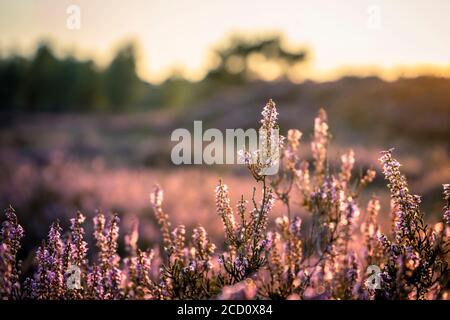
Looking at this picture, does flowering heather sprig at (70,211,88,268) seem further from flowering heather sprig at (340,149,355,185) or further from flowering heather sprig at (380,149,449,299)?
flowering heather sprig at (340,149,355,185)

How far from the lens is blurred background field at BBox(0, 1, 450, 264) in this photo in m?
8.77

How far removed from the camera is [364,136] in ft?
73.6

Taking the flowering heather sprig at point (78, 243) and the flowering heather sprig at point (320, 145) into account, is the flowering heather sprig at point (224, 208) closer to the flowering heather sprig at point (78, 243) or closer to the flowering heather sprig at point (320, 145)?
the flowering heather sprig at point (78, 243)

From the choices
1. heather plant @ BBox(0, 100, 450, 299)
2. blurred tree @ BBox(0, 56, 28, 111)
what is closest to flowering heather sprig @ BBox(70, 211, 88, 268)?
heather plant @ BBox(0, 100, 450, 299)

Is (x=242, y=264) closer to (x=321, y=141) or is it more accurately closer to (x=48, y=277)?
(x=48, y=277)

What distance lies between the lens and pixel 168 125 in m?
32.8

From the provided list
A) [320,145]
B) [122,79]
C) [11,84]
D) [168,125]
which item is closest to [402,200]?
[320,145]

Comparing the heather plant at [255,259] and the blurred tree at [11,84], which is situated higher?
the blurred tree at [11,84]

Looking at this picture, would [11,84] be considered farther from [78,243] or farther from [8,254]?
[8,254]

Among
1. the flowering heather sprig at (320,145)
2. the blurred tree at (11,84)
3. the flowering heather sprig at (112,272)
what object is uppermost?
the blurred tree at (11,84)

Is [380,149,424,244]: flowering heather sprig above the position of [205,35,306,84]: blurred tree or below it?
below

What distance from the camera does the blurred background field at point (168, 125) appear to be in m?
8.77

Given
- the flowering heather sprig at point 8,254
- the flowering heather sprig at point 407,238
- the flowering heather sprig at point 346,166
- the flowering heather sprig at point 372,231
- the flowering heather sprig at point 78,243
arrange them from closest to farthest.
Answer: the flowering heather sprig at point 8,254 < the flowering heather sprig at point 407,238 < the flowering heather sprig at point 78,243 < the flowering heather sprig at point 372,231 < the flowering heather sprig at point 346,166

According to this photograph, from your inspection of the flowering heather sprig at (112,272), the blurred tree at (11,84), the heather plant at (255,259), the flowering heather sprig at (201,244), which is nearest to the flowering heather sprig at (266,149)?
the heather plant at (255,259)
